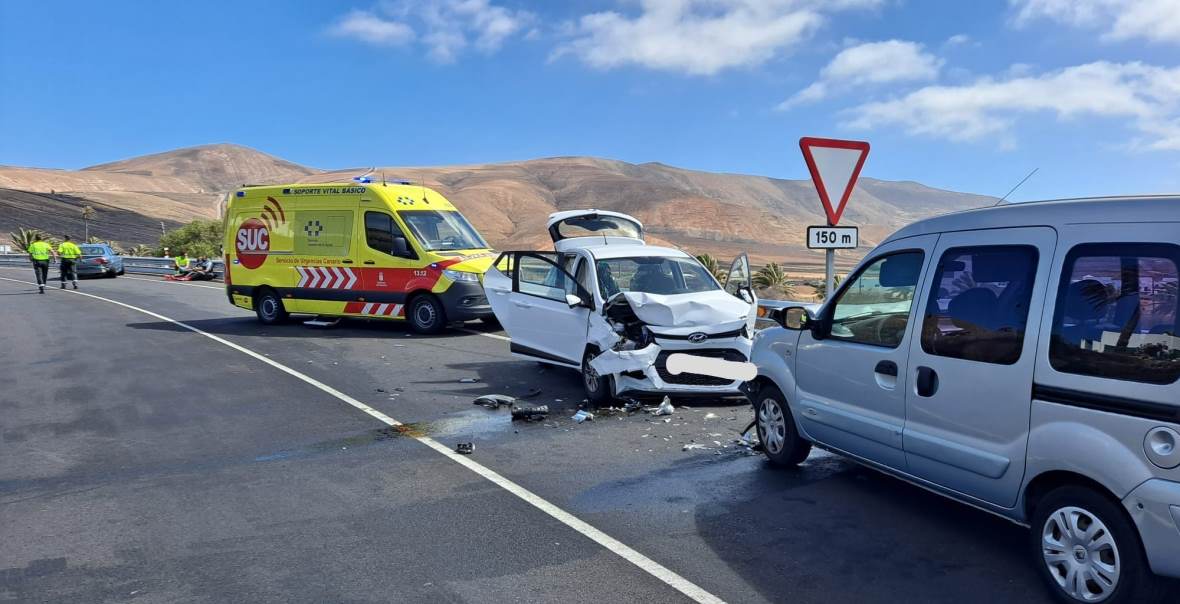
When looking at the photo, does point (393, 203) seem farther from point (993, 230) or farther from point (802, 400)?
point (993, 230)

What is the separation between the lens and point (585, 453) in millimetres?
7043

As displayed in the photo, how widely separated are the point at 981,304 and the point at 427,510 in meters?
3.52

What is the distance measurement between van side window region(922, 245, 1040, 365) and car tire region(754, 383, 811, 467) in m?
1.61

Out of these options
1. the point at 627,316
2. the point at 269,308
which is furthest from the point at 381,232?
the point at 627,316

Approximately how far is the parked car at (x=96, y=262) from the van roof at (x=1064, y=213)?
119ft

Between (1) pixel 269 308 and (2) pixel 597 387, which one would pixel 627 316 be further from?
(1) pixel 269 308

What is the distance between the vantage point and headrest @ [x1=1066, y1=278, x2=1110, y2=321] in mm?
3916

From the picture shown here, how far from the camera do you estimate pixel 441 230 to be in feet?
51.6

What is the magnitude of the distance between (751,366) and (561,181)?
15750 cm

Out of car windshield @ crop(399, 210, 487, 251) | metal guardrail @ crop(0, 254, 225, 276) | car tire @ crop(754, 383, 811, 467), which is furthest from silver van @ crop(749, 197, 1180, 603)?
metal guardrail @ crop(0, 254, 225, 276)

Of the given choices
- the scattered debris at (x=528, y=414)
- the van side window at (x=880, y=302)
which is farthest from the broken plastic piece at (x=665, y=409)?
the van side window at (x=880, y=302)

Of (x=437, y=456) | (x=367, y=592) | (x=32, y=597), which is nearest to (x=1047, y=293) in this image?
(x=367, y=592)

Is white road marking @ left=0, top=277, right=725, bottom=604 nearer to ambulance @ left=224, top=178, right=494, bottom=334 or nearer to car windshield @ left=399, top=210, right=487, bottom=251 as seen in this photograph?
ambulance @ left=224, top=178, right=494, bottom=334

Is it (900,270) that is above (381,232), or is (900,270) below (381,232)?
below
